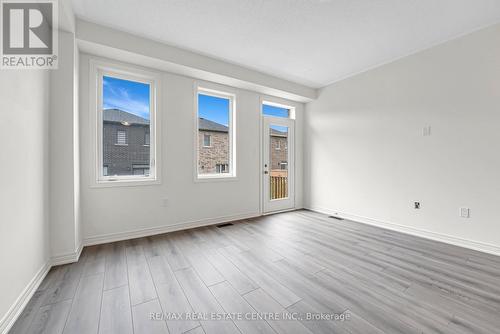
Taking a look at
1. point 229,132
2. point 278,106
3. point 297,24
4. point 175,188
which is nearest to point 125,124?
point 175,188

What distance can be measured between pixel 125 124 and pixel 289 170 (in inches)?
132

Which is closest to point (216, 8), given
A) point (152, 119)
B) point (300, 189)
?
point (152, 119)

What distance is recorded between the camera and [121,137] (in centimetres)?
305

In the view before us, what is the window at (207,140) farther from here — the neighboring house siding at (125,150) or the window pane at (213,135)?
the neighboring house siding at (125,150)

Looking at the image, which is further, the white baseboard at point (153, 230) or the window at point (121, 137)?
the window at point (121, 137)

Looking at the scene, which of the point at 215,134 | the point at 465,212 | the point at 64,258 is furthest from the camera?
the point at 215,134

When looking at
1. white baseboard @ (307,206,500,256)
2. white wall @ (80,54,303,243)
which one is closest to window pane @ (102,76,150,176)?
white wall @ (80,54,303,243)

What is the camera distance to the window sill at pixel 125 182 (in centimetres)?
281

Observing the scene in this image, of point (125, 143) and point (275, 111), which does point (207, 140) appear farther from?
point (275, 111)

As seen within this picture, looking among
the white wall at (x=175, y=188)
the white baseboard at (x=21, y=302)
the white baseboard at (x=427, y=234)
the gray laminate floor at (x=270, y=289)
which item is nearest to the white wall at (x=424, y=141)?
the white baseboard at (x=427, y=234)

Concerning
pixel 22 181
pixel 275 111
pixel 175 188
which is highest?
pixel 275 111

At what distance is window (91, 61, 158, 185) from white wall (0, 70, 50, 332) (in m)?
0.74

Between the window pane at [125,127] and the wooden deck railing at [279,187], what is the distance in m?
2.56

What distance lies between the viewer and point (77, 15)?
235 cm
